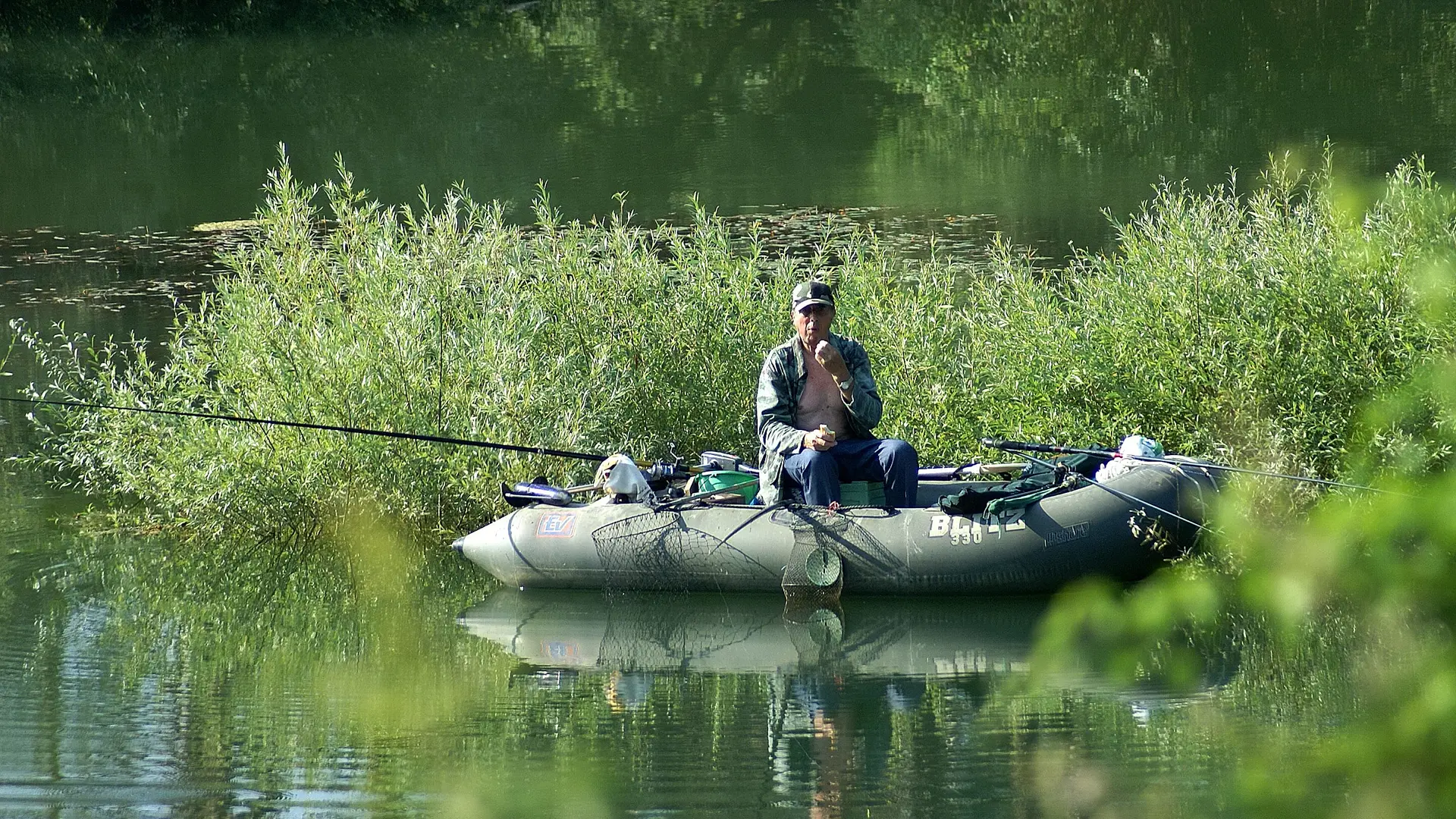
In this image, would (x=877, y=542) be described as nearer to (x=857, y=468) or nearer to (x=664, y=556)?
(x=857, y=468)

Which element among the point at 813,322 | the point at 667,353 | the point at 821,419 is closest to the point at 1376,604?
the point at 813,322

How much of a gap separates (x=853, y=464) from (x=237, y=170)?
42.6ft

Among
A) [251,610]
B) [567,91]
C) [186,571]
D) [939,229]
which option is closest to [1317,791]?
[251,610]

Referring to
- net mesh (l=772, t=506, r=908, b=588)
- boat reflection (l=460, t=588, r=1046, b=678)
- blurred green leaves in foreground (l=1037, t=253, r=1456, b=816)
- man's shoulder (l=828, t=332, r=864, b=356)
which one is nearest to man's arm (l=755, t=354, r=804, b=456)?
man's shoulder (l=828, t=332, r=864, b=356)

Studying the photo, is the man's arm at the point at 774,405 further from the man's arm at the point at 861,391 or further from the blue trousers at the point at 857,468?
the man's arm at the point at 861,391

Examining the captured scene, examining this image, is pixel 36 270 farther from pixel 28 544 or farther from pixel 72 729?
pixel 72 729

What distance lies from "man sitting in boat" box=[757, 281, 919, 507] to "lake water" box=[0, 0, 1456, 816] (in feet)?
1.61

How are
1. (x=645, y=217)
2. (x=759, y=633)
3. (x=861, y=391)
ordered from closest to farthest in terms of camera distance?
(x=759, y=633) < (x=861, y=391) < (x=645, y=217)

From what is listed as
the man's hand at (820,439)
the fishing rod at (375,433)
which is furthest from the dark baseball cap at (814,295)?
the fishing rod at (375,433)

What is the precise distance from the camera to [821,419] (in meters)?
6.87

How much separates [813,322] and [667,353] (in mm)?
1545

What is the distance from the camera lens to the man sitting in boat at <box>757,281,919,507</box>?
6734mm

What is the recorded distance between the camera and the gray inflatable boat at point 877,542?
650cm

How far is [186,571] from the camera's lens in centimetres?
759
